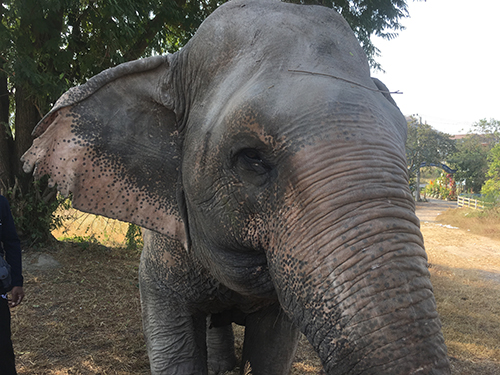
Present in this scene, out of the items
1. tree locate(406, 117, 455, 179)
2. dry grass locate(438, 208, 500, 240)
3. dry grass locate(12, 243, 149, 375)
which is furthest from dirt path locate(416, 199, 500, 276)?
tree locate(406, 117, 455, 179)

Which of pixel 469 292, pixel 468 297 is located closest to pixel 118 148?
pixel 468 297

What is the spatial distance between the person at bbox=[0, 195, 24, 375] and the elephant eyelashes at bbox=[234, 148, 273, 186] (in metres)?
2.25

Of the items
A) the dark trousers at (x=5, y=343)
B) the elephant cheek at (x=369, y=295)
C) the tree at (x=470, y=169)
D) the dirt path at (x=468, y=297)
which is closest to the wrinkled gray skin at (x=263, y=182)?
the elephant cheek at (x=369, y=295)

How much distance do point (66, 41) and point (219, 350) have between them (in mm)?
5288

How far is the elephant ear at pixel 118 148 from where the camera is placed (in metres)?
2.08

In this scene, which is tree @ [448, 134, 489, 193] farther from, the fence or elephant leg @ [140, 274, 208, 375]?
elephant leg @ [140, 274, 208, 375]

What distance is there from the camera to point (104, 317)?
5703mm

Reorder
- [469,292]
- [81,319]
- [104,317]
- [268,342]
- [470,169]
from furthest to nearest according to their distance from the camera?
1. [470,169]
2. [469,292]
3. [104,317]
4. [81,319]
5. [268,342]

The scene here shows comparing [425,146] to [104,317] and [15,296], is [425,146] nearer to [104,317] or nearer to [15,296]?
[104,317]

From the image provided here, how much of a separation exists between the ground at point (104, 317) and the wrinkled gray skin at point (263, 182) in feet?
7.01

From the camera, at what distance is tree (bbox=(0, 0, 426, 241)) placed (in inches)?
238

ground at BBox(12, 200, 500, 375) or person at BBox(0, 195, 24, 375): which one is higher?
person at BBox(0, 195, 24, 375)

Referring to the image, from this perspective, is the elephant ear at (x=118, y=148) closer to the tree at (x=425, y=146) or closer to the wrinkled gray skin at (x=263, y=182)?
the wrinkled gray skin at (x=263, y=182)

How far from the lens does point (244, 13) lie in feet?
6.63
